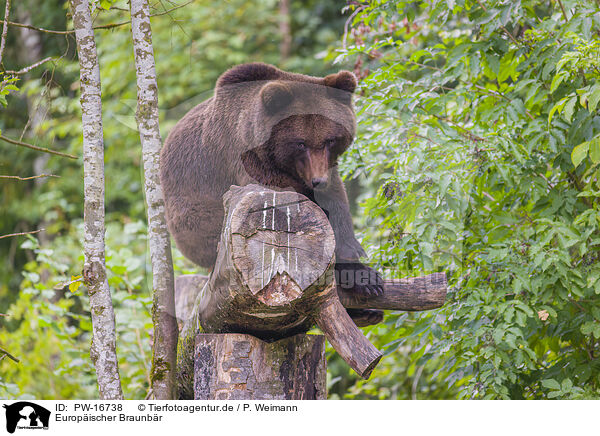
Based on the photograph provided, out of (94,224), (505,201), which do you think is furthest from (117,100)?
(505,201)

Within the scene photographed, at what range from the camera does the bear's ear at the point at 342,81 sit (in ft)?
10.8

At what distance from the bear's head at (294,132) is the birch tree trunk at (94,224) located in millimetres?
791

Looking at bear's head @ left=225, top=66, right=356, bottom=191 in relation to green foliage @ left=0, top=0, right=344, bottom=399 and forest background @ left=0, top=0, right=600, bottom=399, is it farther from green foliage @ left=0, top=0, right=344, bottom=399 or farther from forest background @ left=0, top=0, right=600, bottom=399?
green foliage @ left=0, top=0, right=344, bottom=399

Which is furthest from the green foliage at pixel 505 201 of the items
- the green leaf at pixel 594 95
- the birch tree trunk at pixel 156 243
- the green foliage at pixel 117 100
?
the green foliage at pixel 117 100

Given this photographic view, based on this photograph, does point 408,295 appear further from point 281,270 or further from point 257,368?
point 281,270

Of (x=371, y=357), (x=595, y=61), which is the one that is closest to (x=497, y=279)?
(x=595, y=61)

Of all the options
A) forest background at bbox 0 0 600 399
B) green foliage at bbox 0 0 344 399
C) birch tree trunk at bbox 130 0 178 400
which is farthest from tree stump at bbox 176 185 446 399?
green foliage at bbox 0 0 344 399

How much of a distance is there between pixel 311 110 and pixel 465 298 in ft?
4.31

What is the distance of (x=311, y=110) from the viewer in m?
3.19
